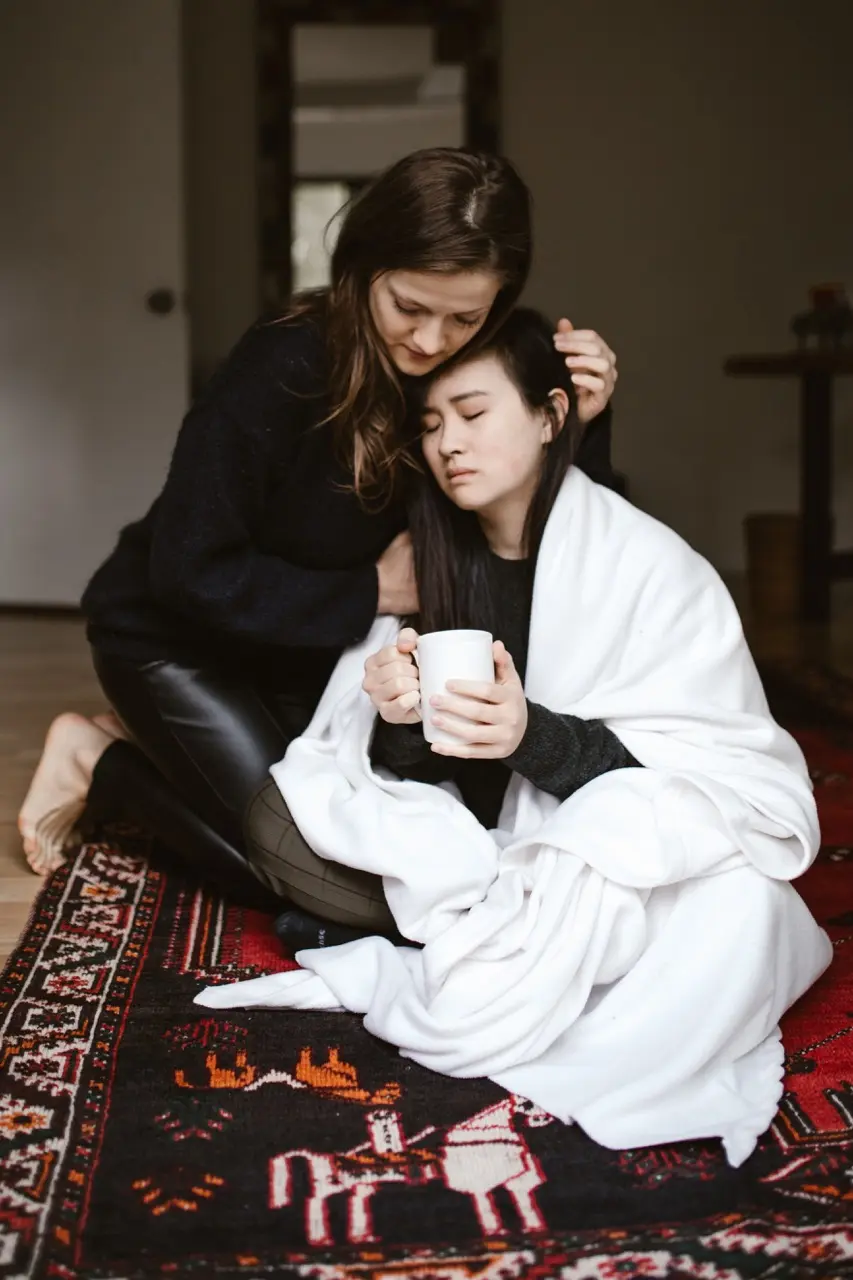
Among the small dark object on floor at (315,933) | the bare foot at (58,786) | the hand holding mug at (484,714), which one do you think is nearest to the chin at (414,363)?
the hand holding mug at (484,714)

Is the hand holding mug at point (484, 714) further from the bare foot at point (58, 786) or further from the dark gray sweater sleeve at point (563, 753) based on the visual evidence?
the bare foot at point (58, 786)

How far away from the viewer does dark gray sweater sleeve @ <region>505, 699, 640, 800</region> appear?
1558 mm

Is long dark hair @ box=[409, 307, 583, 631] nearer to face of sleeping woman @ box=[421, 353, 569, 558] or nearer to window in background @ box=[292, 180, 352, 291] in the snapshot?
face of sleeping woman @ box=[421, 353, 569, 558]

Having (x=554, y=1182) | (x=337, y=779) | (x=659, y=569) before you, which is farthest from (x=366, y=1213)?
(x=659, y=569)

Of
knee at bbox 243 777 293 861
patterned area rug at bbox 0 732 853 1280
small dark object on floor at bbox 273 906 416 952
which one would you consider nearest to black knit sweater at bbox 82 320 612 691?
knee at bbox 243 777 293 861

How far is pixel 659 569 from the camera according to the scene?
169 centimetres

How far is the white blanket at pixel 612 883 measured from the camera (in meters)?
1.43

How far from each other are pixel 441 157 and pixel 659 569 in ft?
1.81

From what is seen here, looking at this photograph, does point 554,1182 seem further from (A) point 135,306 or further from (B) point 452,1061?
(A) point 135,306

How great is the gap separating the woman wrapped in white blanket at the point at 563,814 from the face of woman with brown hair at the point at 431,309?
0.05 metres

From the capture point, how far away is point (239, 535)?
183cm

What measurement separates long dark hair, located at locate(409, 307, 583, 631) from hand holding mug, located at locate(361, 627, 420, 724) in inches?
7.5

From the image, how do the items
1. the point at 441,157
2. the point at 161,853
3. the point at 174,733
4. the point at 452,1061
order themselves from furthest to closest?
the point at 161,853, the point at 174,733, the point at 441,157, the point at 452,1061

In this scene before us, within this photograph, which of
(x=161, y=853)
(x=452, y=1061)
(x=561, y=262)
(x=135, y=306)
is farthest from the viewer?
(x=561, y=262)
